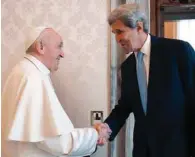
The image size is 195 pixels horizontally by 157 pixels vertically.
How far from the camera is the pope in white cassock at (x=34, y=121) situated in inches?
61.9

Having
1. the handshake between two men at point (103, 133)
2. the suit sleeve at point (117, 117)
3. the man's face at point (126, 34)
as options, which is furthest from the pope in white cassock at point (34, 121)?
the man's face at point (126, 34)

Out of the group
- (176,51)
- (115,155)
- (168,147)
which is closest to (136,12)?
(176,51)

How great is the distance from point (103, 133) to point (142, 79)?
1.42ft

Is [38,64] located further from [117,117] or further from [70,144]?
[117,117]

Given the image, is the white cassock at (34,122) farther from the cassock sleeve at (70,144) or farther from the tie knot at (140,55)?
the tie knot at (140,55)

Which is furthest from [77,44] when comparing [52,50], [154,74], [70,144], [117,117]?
[70,144]

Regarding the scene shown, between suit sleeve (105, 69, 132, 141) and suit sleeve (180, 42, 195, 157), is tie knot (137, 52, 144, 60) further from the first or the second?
suit sleeve (105, 69, 132, 141)

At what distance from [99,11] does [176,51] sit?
0.81 m

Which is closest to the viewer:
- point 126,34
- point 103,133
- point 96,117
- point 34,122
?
point 34,122

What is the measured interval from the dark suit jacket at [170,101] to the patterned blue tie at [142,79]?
0.06 meters

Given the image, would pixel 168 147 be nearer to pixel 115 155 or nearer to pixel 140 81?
pixel 140 81

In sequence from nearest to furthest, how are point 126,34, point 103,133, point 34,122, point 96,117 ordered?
point 34,122
point 126,34
point 103,133
point 96,117

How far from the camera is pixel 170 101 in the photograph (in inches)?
64.7

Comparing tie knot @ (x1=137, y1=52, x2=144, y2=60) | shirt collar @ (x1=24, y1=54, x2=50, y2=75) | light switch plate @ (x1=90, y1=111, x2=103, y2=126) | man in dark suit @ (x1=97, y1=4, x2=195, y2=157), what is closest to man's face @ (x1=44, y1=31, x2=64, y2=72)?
shirt collar @ (x1=24, y1=54, x2=50, y2=75)
